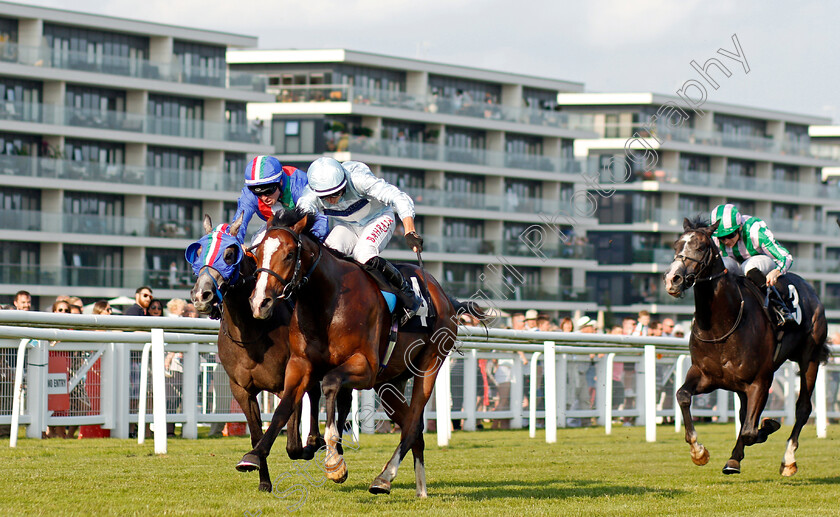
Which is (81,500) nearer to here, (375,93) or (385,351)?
(385,351)

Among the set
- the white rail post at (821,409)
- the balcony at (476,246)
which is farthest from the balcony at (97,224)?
the white rail post at (821,409)

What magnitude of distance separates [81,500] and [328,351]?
1.55 m

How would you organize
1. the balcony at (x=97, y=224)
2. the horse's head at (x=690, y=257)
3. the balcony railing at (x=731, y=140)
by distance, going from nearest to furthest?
the horse's head at (x=690, y=257), the balcony at (x=97, y=224), the balcony railing at (x=731, y=140)

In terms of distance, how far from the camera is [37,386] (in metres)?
10.5

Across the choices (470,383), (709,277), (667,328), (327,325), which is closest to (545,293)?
(667,328)

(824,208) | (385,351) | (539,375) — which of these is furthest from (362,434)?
(824,208)

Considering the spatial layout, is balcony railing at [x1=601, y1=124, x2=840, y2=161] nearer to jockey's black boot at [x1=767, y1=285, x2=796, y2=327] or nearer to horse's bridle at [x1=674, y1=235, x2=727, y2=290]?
jockey's black boot at [x1=767, y1=285, x2=796, y2=327]

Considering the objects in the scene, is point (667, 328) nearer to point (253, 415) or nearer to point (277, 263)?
point (253, 415)

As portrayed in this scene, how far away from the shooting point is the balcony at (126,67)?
46281mm

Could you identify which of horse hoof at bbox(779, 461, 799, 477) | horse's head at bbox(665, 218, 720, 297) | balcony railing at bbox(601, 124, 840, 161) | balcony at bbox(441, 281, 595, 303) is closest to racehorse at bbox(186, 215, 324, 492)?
horse's head at bbox(665, 218, 720, 297)

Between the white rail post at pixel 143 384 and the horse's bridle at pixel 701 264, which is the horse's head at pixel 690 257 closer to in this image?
the horse's bridle at pixel 701 264

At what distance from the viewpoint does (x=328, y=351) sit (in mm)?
7074

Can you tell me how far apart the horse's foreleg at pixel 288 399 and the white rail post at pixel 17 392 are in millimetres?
3923

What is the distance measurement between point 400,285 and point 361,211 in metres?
0.56
